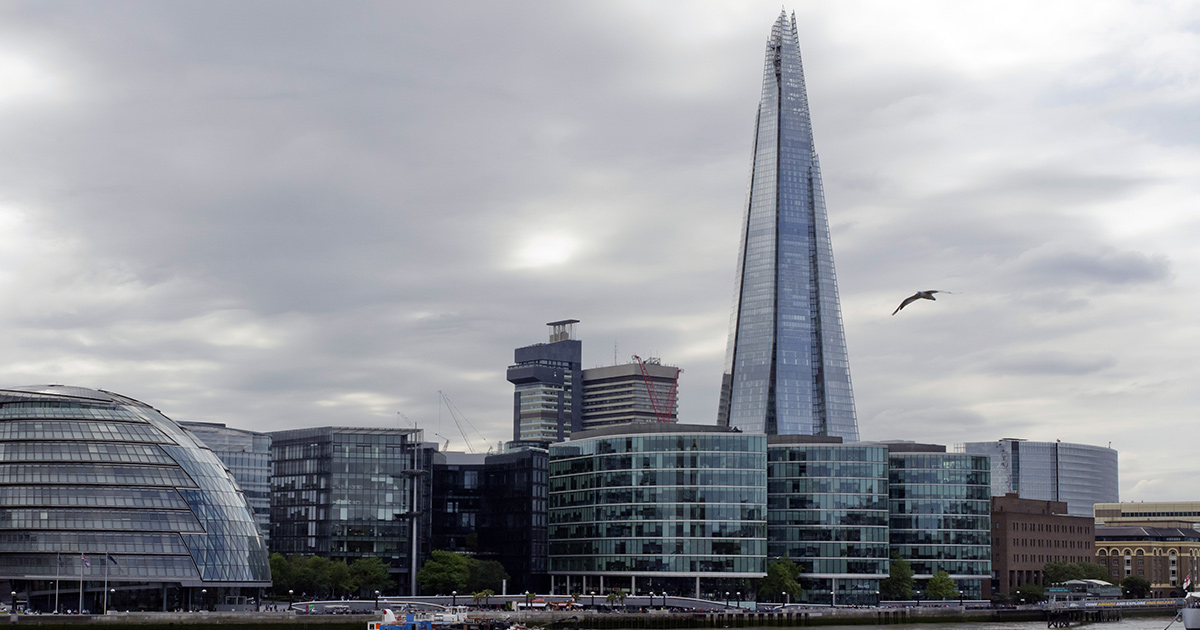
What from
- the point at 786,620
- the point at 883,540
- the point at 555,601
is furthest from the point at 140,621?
the point at 883,540

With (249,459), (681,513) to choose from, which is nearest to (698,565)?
(681,513)

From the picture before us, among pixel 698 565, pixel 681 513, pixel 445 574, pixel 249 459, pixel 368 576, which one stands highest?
pixel 249 459

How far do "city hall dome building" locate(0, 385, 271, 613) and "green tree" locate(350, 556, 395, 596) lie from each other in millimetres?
31071

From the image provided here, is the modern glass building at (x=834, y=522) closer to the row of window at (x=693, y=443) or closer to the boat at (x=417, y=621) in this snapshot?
the row of window at (x=693, y=443)

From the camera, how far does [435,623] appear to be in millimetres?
120625

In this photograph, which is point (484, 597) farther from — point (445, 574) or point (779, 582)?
point (779, 582)

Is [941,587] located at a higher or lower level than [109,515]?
lower

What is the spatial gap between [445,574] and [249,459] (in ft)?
112

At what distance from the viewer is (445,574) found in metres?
178

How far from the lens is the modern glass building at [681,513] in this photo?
7077 inches

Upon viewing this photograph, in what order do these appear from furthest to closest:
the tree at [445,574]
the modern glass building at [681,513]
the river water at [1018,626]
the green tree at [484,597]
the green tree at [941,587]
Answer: the green tree at [941,587] → the modern glass building at [681,513] → the tree at [445,574] → the river water at [1018,626] → the green tree at [484,597]

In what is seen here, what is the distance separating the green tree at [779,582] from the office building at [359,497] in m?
45.0

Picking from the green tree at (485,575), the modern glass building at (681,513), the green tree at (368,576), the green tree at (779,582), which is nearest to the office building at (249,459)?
the green tree at (368,576)

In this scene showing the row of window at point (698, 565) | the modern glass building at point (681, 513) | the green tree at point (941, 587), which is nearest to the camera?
the row of window at point (698, 565)
